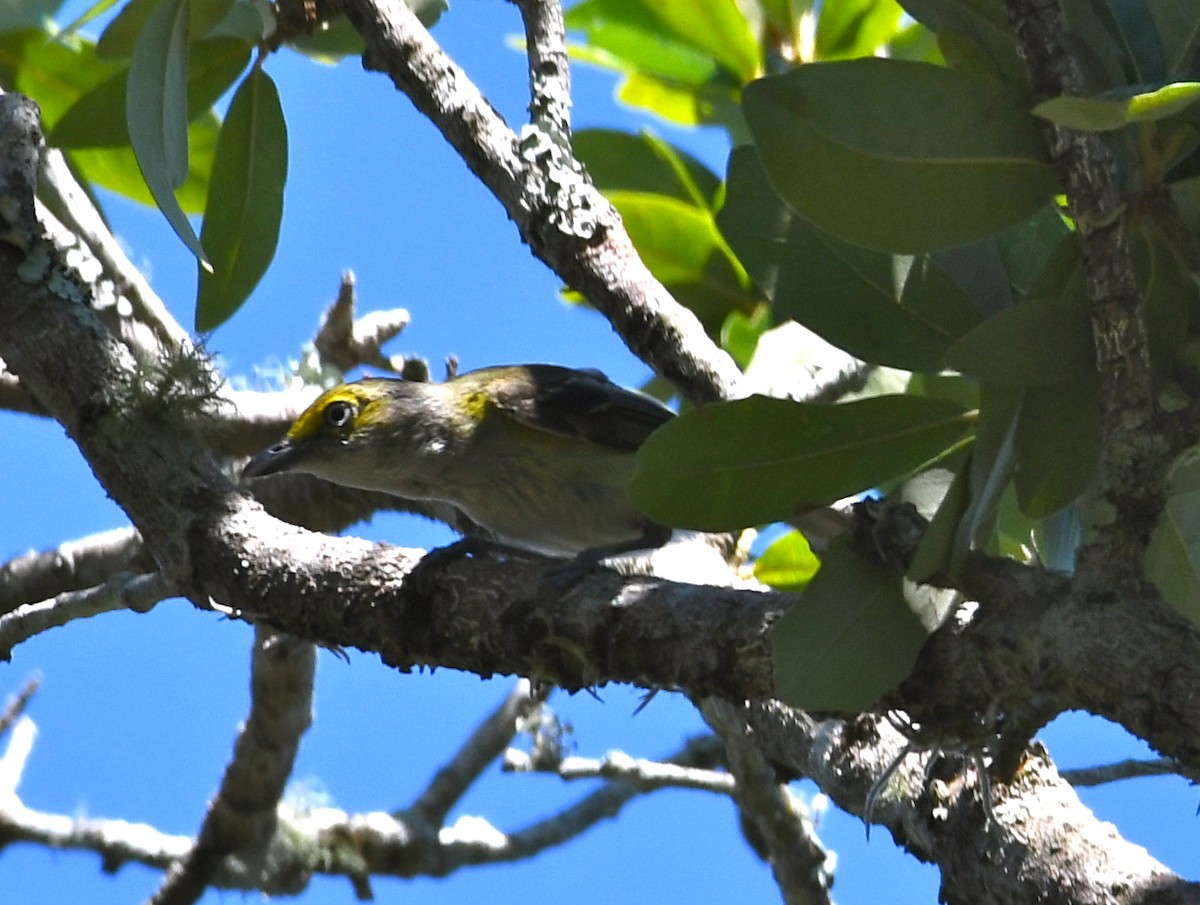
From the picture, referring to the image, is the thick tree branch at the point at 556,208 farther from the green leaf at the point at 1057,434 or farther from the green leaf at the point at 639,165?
the green leaf at the point at 639,165

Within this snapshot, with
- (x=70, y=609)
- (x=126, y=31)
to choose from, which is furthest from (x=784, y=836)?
(x=126, y=31)

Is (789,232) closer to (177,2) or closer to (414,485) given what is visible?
(177,2)

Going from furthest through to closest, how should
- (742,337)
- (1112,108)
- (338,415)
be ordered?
(742,337)
(338,415)
(1112,108)

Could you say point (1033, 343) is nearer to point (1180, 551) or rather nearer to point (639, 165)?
point (1180, 551)

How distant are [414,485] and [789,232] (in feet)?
6.47

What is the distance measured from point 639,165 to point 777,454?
2573 millimetres

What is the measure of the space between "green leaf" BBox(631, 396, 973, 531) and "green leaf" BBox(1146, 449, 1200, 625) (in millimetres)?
357

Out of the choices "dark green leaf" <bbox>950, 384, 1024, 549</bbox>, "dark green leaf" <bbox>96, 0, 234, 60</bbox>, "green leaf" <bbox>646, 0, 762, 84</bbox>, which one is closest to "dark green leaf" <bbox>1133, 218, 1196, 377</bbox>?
"dark green leaf" <bbox>950, 384, 1024, 549</bbox>

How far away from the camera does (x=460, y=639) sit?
2.20 meters

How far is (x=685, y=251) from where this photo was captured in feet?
14.0

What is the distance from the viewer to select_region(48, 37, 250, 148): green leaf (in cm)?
300

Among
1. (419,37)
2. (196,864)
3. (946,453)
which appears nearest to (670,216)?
(419,37)

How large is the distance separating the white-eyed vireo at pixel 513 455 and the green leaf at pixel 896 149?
203 centimetres

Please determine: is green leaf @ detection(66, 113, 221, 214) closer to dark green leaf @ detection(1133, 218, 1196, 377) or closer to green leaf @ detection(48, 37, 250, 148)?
green leaf @ detection(48, 37, 250, 148)
